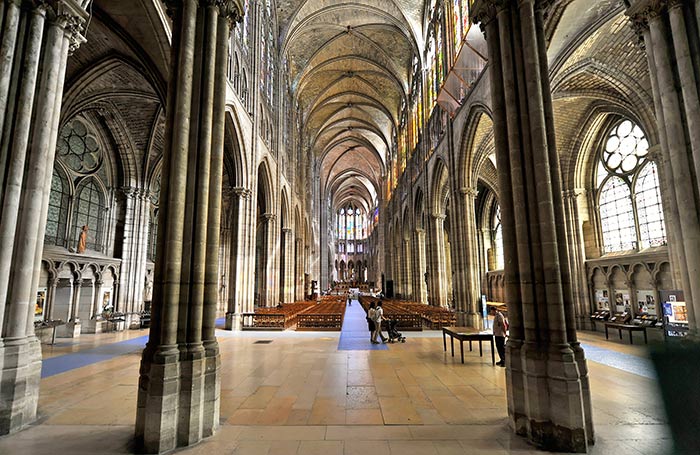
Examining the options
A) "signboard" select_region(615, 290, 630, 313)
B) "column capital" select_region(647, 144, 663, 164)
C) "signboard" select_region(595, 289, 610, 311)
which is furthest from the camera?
"signboard" select_region(595, 289, 610, 311)

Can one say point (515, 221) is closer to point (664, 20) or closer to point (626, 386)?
point (626, 386)

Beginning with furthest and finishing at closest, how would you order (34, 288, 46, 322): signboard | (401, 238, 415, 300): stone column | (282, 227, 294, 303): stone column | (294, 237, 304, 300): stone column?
1. (294, 237, 304, 300): stone column
2. (401, 238, 415, 300): stone column
3. (282, 227, 294, 303): stone column
4. (34, 288, 46, 322): signboard

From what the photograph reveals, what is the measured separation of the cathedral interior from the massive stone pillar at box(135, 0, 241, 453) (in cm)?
3

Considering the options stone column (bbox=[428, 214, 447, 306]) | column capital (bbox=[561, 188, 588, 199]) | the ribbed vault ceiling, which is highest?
the ribbed vault ceiling

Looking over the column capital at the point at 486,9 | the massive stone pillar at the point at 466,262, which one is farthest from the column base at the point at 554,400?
the massive stone pillar at the point at 466,262

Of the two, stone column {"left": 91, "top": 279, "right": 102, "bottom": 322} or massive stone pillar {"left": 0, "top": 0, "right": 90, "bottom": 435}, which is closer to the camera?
massive stone pillar {"left": 0, "top": 0, "right": 90, "bottom": 435}

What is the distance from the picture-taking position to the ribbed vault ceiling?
78.7ft

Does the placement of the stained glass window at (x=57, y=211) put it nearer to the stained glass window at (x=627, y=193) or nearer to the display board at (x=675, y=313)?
the display board at (x=675, y=313)

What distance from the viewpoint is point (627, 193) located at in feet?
48.5

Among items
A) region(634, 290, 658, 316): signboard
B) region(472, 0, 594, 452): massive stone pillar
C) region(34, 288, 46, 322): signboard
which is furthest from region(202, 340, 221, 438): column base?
region(634, 290, 658, 316): signboard

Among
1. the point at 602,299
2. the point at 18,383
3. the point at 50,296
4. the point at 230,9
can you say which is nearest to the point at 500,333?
the point at 230,9

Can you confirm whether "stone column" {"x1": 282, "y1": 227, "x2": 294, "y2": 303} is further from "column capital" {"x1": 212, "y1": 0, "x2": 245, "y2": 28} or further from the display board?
the display board

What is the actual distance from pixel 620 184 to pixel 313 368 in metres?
15.7

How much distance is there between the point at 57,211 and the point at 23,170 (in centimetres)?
1173
